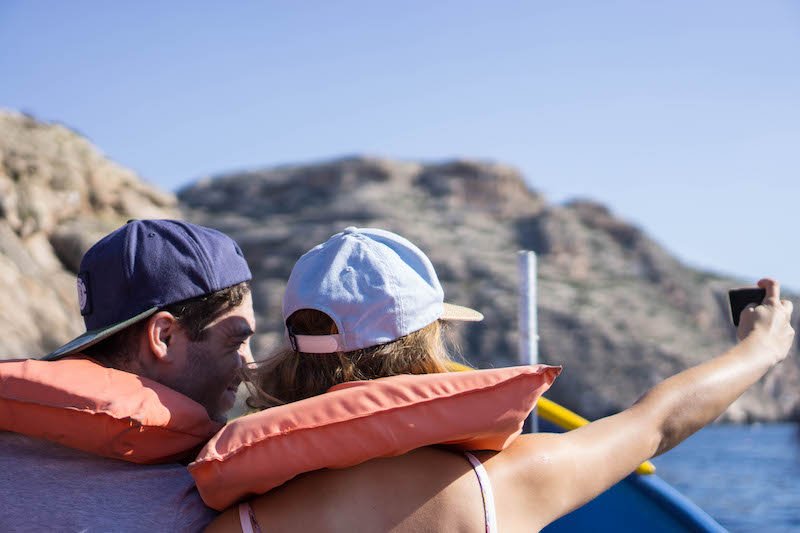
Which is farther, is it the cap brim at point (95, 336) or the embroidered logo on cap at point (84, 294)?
the embroidered logo on cap at point (84, 294)

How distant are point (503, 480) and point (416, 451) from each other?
0.15 m

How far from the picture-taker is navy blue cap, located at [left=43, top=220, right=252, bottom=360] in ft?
5.50

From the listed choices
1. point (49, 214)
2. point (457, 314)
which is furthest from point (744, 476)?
point (457, 314)

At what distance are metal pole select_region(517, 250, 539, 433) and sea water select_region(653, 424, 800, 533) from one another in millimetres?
11556

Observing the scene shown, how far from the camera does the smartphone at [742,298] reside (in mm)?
1855

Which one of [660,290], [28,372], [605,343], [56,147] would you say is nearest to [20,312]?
[56,147]

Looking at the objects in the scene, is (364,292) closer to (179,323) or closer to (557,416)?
(179,323)

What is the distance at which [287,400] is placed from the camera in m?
1.53

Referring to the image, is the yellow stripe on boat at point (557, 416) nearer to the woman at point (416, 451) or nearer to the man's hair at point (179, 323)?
the woman at point (416, 451)

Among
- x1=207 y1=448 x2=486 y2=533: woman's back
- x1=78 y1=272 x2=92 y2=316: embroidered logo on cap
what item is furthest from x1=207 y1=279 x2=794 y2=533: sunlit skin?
x1=78 y1=272 x2=92 y2=316: embroidered logo on cap

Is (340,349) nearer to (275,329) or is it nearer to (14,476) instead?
(14,476)

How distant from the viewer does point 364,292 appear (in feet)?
4.84

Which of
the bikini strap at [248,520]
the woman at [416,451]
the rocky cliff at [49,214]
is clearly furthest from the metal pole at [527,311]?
the rocky cliff at [49,214]

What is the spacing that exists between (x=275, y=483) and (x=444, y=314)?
0.46 meters
